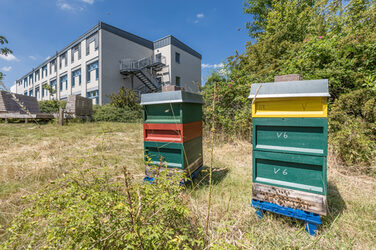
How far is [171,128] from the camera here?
242cm

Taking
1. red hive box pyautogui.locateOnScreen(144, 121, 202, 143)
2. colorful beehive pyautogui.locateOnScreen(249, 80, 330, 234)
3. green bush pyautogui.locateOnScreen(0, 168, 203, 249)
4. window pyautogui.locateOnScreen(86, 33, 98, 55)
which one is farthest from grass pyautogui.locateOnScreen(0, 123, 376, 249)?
window pyautogui.locateOnScreen(86, 33, 98, 55)

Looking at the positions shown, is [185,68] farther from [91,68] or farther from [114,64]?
[91,68]

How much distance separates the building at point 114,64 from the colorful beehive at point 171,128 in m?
13.6

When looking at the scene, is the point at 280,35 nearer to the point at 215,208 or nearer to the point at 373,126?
the point at 373,126

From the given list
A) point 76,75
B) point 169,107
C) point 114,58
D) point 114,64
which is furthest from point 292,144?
point 76,75

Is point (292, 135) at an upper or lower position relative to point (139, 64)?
lower

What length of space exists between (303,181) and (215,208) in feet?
3.39

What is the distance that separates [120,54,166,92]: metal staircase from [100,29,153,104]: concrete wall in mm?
738

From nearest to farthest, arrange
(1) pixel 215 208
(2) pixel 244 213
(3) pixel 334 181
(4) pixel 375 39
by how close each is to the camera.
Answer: (2) pixel 244 213 < (1) pixel 215 208 < (3) pixel 334 181 < (4) pixel 375 39

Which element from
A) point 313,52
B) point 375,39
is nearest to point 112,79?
point 313,52

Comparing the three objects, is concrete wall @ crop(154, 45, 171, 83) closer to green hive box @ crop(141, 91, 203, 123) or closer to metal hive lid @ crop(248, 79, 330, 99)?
green hive box @ crop(141, 91, 203, 123)

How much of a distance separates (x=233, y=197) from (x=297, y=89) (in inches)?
63.4

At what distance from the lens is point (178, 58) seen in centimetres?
2230

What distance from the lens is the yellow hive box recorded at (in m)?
1.59
